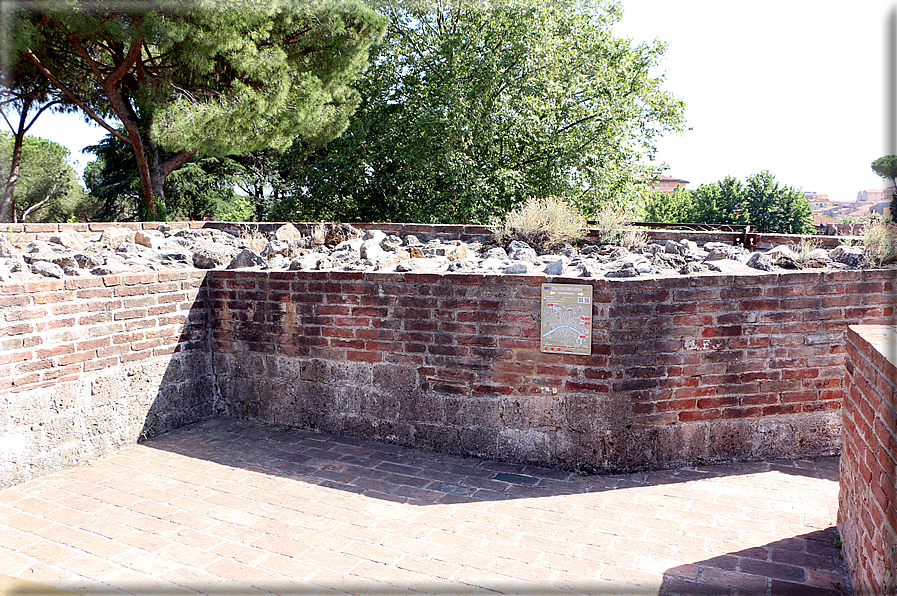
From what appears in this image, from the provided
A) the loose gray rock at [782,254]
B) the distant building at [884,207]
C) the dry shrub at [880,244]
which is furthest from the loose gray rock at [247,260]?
the dry shrub at [880,244]

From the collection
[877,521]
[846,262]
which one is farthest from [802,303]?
[877,521]

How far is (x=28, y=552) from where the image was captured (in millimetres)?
3250

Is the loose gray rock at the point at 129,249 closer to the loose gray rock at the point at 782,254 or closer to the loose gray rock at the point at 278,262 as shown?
the loose gray rock at the point at 278,262

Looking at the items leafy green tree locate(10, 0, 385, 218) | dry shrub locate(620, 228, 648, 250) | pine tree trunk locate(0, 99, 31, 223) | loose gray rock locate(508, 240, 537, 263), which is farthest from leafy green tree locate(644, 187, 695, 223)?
loose gray rock locate(508, 240, 537, 263)

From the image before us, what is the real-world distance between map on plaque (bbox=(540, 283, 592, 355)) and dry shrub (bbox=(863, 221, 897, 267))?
257 cm

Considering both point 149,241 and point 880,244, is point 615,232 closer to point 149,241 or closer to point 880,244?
point 880,244

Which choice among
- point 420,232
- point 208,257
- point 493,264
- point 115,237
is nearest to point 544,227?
point 493,264

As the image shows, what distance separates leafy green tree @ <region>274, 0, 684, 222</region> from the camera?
14.4 metres

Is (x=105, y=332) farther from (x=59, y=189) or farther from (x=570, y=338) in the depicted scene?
(x=59, y=189)

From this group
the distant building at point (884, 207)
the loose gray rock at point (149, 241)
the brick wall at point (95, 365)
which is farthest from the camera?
the loose gray rock at point (149, 241)

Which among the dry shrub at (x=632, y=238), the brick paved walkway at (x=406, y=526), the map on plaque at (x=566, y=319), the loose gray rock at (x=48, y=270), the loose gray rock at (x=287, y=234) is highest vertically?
the loose gray rock at (x=287, y=234)

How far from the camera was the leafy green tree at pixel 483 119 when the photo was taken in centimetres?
1438

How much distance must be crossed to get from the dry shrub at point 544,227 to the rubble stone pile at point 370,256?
135 millimetres

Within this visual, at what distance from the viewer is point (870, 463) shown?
8.59 feet
